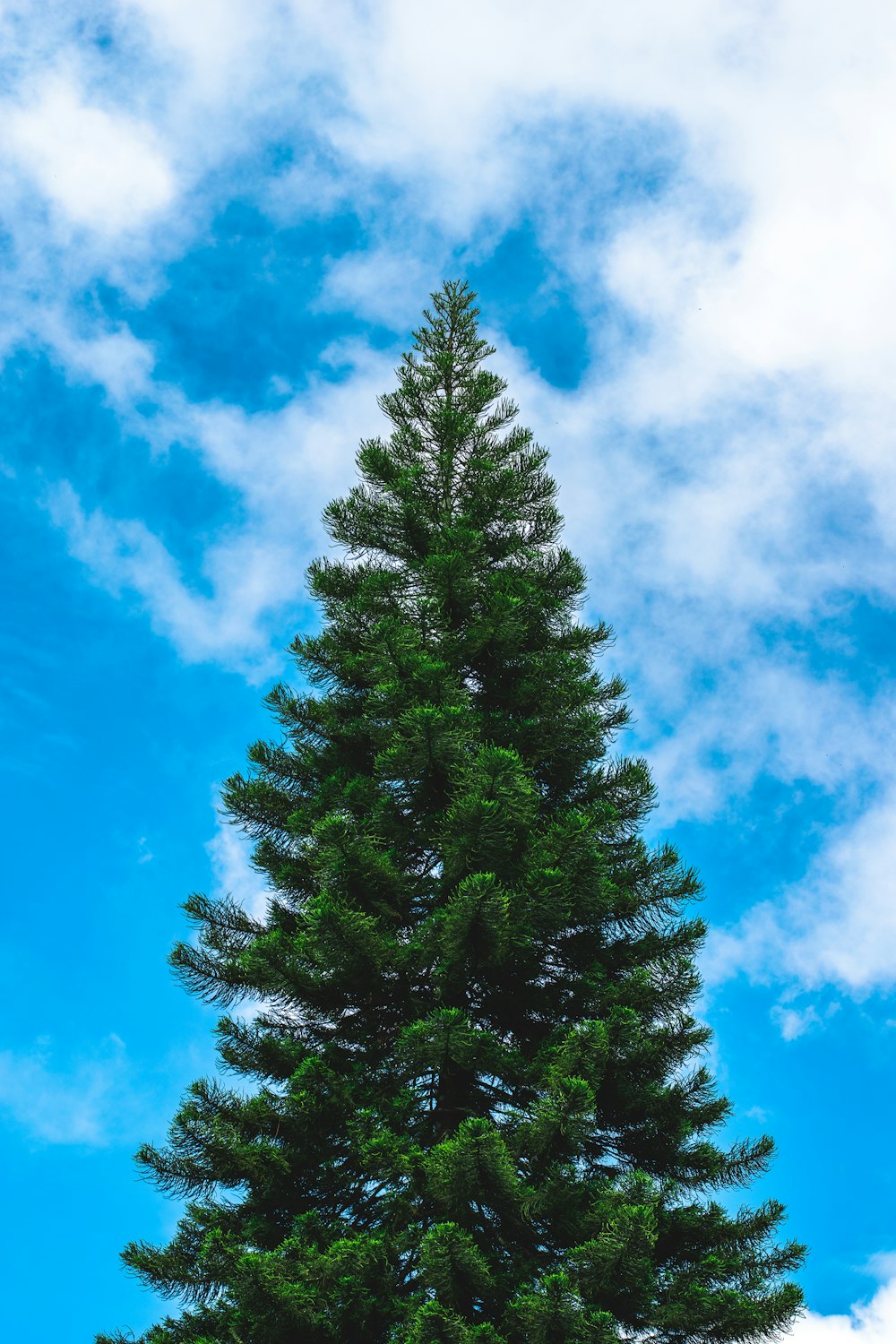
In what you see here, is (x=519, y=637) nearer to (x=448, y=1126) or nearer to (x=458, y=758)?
(x=458, y=758)

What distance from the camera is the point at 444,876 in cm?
805

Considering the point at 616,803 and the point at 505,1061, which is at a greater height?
the point at 616,803

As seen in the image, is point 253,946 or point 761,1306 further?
point 253,946

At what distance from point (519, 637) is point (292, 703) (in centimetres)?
240

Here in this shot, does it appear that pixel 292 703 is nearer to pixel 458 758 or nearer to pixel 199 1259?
pixel 458 758

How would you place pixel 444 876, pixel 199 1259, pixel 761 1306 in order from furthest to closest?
1. pixel 444 876
2. pixel 199 1259
3. pixel 761 1306

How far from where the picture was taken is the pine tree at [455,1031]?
618 centimetres

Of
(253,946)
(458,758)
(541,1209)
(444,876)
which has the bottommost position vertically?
(541,1209)

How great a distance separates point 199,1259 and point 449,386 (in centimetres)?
987

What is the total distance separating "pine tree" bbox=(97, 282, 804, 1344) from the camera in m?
6.18

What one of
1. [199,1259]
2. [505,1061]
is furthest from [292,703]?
[199,1259]

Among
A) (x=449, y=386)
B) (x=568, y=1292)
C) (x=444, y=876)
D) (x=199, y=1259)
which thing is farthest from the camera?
(x=449, y=386)

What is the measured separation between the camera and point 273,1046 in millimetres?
7648

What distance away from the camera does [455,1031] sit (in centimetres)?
678
